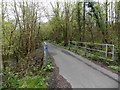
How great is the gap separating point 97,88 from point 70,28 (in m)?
10.4

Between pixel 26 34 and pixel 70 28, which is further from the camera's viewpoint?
pixel 70 28

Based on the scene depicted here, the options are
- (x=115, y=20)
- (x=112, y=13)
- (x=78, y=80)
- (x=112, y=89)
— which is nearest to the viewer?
(x=112, y=89)

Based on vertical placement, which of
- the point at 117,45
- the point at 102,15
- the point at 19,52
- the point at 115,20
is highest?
the point at 102,15

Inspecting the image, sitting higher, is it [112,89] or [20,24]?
[20,24]

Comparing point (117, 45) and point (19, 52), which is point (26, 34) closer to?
point (19, 52)

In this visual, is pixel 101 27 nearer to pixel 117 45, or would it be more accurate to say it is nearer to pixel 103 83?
pixel 117 45

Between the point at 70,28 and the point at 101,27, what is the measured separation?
5314 millimetres

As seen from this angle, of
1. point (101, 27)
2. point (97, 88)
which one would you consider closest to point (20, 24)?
point (97, 88)

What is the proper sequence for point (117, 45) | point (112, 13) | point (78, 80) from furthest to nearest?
point (112, 13) → point (117, 45) → point (78, 80)

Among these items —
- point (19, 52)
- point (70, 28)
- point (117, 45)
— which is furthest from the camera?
point (70, 28)

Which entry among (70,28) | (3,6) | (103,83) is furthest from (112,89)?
(70,28)

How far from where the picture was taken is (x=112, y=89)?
107 inches

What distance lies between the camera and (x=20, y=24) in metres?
6.01

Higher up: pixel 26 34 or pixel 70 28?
pixel 70 28
